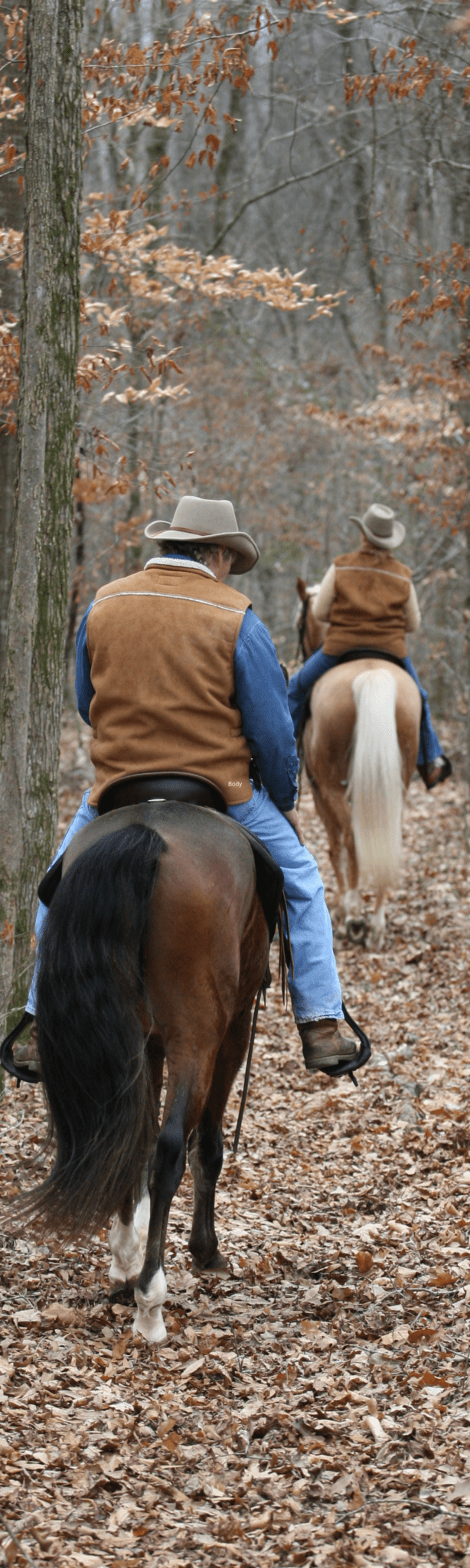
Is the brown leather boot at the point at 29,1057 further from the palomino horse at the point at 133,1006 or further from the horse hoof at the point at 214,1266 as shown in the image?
the horse hoof at the point at 214,1266

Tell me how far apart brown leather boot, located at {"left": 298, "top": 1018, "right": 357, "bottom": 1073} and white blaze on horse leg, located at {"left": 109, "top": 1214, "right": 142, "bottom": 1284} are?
768mm

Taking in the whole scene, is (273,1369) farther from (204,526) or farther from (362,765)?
(362,765)

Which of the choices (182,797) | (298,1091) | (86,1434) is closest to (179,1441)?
(86,1434)

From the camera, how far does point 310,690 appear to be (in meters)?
9.55

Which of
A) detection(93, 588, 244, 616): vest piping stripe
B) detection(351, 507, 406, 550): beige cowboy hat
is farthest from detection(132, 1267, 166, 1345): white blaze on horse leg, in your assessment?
detection(351, 507, 406, 550): beige cowboy hat

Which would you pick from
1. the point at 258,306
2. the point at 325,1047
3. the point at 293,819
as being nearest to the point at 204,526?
the point at 293,819

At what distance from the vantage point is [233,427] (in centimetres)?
1727

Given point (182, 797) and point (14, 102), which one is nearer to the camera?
point (182, 797)

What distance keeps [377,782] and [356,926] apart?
1592mm

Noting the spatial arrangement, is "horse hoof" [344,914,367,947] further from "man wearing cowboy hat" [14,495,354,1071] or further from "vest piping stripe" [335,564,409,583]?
"man wearing cowboy hat" [14,495,354,1071]

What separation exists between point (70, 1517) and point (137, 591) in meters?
2.34

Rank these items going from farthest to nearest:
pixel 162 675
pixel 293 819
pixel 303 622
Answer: pixel 303 622
pixel 293 819
pixel 162 675

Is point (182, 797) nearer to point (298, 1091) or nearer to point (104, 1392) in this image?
point (104, 1392)

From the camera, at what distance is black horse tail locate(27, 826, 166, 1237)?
3342mm
